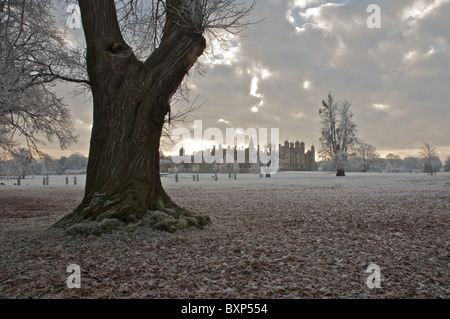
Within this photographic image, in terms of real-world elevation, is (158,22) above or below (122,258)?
above

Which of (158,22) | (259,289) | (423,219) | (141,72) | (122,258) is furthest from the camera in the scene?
(158,22)

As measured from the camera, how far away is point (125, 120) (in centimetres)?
616

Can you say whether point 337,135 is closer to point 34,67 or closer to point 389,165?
point 34,67

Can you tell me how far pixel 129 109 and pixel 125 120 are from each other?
0.82 ft

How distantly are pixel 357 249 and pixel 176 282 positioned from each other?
128 inches

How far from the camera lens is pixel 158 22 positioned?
948 centimetres
